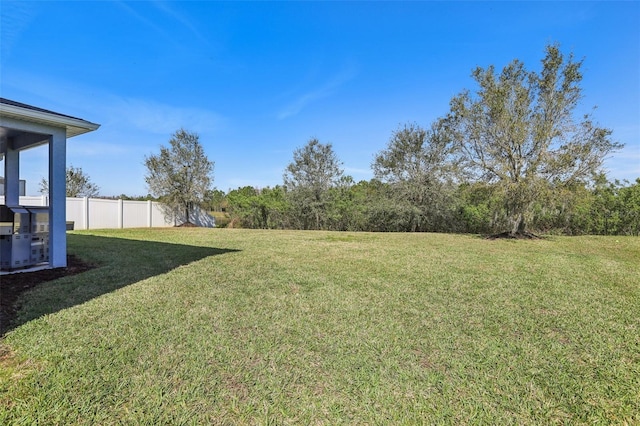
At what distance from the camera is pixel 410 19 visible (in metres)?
8.66

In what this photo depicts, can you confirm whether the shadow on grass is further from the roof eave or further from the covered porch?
the roof eave

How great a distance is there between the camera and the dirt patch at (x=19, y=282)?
3.02m

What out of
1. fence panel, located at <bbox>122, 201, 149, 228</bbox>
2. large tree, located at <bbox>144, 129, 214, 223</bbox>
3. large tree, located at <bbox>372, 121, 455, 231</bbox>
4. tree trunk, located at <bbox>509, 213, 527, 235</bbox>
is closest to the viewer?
tree trunk, located at <bbox>509, 213, 527, 235</bbox>

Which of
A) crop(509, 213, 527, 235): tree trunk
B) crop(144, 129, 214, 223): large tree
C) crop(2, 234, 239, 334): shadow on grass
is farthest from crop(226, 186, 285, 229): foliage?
crop(509, 213, 527, 235): tree trunk

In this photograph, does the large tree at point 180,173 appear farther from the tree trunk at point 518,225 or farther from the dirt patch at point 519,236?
the tree trunk at point 518,225

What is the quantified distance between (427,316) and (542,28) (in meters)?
11.2

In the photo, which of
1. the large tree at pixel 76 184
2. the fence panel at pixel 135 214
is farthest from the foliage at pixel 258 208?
the large tree at pixel 76 184

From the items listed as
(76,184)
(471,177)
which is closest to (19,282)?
(471,177)

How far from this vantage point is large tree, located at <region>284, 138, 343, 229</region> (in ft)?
54.3

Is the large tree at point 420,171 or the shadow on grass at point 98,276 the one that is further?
the large tree at point 420,171

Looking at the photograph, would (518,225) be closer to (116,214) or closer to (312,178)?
(312,178)

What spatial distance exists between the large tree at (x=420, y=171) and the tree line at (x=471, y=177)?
0.16 feet

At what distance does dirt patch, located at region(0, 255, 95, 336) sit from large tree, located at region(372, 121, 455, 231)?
12.5 meters

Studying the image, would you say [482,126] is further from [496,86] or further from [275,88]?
[275,88]
